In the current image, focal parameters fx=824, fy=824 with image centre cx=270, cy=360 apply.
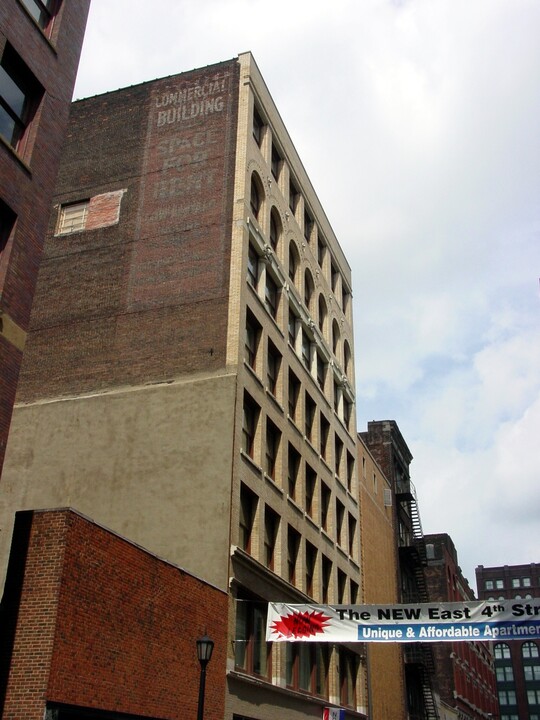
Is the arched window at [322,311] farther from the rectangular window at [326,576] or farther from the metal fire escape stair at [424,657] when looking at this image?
the metal fire escape stair at [424,657]

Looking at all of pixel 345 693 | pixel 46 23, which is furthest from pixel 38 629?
pixel 345 693

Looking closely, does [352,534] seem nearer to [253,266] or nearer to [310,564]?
[310,564]

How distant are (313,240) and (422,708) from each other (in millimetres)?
31832

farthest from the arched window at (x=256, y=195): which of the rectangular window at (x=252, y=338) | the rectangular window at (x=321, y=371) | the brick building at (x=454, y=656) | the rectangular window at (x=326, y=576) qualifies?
the brick building at (x=454, y=656)

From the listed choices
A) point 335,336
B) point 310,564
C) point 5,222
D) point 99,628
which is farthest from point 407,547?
point 5,222

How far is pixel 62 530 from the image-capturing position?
16.5 meters

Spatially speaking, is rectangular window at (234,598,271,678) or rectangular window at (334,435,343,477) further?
rectangular window at (334,435,343,477)

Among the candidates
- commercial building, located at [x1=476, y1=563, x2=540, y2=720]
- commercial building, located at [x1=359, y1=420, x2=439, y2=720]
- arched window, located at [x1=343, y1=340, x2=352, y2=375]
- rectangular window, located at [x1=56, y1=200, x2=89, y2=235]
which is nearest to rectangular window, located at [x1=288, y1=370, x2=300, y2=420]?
arched window, located at [x1=343, y1=340, x2=352, y2=375]

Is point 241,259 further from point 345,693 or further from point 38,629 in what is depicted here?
point 345,693

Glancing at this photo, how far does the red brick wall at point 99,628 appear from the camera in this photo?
1549cm

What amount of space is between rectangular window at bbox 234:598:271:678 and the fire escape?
1028 inches

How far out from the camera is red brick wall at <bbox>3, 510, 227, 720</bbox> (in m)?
15.5

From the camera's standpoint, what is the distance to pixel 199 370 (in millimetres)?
27422

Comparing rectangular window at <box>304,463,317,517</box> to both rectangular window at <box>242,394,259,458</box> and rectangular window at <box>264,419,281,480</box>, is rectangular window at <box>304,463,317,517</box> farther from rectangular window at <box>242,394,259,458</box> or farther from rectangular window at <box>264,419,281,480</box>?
rectangular window at <box>242,394,259,458</box>
